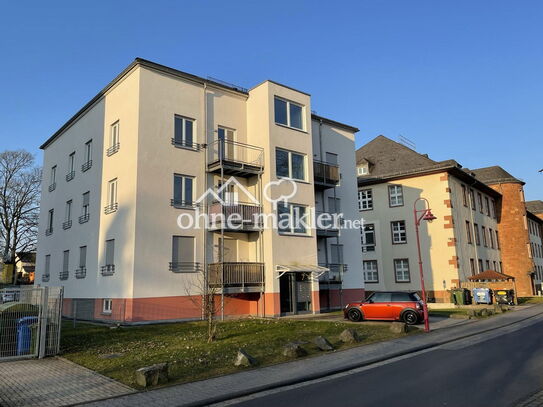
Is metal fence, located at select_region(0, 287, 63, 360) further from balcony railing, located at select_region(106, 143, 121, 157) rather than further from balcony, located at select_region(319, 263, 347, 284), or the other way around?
balcony, located at select_region(319, 263, 347, 284)

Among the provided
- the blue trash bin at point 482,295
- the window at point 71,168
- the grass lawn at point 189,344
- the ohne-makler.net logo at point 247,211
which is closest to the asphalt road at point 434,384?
the grass lawn at point 189,344

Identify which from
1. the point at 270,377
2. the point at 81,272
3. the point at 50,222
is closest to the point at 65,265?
the point at 81,272

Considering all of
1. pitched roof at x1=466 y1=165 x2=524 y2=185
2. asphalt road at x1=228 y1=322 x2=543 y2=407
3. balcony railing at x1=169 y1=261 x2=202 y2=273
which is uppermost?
pitched roof at x1=466 y1=165 x2=524 y2=185

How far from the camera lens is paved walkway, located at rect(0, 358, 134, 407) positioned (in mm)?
7742

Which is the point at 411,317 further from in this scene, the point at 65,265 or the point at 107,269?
the point at 65,265

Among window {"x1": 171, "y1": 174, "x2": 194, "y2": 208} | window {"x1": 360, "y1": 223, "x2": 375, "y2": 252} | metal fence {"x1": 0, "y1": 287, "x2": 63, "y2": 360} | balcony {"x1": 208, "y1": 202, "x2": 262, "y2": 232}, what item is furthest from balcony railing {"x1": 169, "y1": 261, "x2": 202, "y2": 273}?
window {"x1": 360, "y1": 223, "x2": 375, "y2": 252}

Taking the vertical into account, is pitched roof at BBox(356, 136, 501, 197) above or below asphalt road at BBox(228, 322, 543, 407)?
above

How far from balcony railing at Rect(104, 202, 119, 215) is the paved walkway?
427 inches

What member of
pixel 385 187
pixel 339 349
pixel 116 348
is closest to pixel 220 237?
pixel 116 348

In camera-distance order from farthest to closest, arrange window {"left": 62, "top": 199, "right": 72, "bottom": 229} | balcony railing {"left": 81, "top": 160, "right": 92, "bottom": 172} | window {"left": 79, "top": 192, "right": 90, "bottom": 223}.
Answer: window {"left": 62, "top": 199, "right": 72, "bottom": 229} < balcony railing {"left": 81, "top": 160, "right": 92, "bottom": 172} < window {"left": 79, "top": 192, "right": 90, "bottom": 223}

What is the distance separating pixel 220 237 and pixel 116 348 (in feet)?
32.3

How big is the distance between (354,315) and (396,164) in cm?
2124

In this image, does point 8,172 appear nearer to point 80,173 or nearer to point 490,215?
point 80,173

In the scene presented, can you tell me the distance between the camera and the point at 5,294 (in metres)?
12.0
